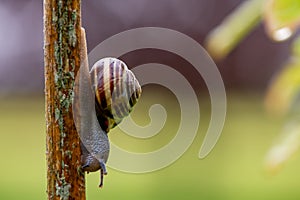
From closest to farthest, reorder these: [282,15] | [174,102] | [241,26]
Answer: [282,15] < [241,26] < [174,102]

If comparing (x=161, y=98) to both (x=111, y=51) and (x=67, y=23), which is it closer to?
(x=111, y=51)

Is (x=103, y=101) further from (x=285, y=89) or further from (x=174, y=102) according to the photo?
(x=174, y=102)

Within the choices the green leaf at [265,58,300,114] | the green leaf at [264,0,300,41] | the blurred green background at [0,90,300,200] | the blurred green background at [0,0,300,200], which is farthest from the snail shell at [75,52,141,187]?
the blurred green background at [0,90,300,200]

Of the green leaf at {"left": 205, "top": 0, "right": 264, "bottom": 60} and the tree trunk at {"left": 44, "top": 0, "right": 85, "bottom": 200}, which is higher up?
the green leaf at {"left": 205, "top": 0, "right": 264, "bottom": 60}

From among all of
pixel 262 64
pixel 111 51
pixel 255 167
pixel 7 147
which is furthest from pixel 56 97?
pixel 7 147

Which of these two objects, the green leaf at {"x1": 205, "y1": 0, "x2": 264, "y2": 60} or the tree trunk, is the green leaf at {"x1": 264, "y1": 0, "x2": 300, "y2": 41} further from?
the tree trunk

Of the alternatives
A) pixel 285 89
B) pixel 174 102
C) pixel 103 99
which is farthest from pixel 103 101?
pixel 174 102

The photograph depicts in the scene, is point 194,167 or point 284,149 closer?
point 284,149
